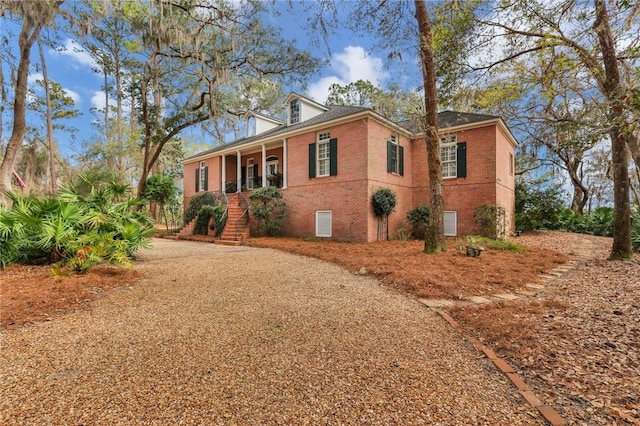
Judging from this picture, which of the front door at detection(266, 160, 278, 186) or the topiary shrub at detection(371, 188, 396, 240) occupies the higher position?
the front door at detection(266, 160, 278, 186)

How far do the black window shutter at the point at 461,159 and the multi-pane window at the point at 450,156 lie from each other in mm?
188

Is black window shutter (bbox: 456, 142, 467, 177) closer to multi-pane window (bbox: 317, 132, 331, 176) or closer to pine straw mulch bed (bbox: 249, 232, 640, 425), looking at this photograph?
pine straw mulch bed (bbox: 249, 232, 640, 425)

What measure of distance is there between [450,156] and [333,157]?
5.34 m

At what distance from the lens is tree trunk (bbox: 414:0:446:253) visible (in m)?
7.31

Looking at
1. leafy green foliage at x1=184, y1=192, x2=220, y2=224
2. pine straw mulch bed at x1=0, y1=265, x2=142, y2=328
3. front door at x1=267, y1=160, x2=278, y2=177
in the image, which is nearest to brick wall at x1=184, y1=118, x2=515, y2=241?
front door at x1=267, y1=160, x2=278, y2=177

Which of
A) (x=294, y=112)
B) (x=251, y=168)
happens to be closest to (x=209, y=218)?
(x=251, y=168)

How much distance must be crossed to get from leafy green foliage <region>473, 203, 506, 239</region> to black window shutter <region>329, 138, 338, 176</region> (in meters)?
6.03

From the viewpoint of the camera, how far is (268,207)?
1271cm

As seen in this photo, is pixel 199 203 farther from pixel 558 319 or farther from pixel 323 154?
pixel 558 319

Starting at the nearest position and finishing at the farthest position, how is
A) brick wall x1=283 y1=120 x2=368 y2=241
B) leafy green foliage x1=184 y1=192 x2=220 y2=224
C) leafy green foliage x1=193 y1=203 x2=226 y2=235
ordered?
1. brick wall x1=283 y1=120 x2=368 y2=241
2. leafy green foliage x1=193 y1=203 x2=226 y2=235
3. leafy green foliage x1=184 y1=192 x2=220 y2=224

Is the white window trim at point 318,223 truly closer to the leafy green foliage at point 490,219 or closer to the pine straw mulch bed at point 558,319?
the pine straw mulch bed at point 558,319

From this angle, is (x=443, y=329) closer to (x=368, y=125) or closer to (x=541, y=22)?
(x=541, y=22)

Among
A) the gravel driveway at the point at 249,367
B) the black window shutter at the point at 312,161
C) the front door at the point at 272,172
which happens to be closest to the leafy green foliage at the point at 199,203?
the front door at the point at 272,172

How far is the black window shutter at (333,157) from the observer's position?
465 inches
